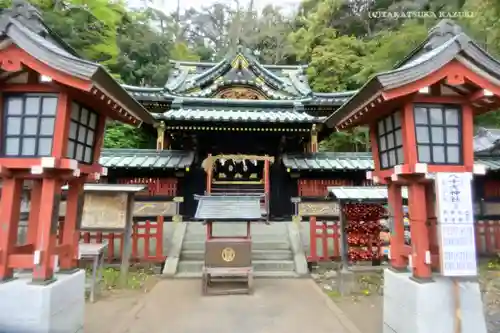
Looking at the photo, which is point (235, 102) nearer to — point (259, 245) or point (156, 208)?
point (156, 208)

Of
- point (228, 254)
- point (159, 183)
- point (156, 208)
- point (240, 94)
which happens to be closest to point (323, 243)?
point (228, 254)

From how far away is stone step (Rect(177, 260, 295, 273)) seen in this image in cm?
917

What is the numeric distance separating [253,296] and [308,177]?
21.5ft

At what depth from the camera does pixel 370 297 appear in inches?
286

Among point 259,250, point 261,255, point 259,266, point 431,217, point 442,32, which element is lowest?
point 259,266

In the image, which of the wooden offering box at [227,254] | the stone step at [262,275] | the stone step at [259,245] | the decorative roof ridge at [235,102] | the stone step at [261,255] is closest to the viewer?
the wooden offering box at [227,254]

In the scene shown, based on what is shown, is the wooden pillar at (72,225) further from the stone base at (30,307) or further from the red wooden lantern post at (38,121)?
the stone base at (30,307)

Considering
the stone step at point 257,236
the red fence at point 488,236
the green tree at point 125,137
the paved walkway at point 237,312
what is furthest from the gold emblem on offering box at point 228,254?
the green tree at point 125,137

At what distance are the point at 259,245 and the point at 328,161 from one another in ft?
15.8

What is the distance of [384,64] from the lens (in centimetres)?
1995

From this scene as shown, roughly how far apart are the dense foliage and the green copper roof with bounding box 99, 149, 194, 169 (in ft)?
27.7

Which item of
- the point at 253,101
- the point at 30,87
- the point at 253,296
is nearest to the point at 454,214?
the point at 253,296

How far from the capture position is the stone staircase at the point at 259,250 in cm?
915

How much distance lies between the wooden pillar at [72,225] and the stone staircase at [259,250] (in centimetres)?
395
